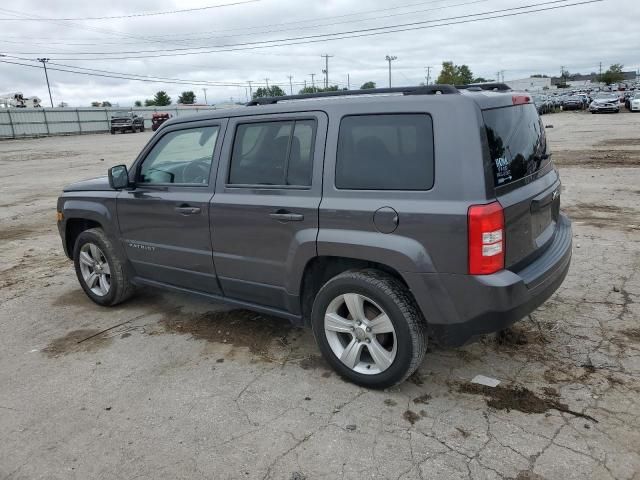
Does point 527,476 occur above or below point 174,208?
below

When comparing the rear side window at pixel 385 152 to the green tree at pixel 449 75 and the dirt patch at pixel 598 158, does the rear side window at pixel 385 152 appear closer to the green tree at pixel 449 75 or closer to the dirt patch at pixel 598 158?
the dirt patch at pixel 598 158

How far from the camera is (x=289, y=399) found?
3.40 m

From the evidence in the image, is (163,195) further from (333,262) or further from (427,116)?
(427,116)

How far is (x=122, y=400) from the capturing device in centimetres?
351

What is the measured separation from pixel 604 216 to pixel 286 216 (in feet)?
20.4

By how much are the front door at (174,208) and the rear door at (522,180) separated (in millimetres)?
2068

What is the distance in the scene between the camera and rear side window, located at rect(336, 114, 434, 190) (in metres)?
3.05

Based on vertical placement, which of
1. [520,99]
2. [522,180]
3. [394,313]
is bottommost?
[394,313]

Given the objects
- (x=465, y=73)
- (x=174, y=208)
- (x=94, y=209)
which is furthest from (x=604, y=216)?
(x=465, y=73)

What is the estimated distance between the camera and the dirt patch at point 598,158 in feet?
44.2

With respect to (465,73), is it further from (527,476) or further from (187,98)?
(527,476)

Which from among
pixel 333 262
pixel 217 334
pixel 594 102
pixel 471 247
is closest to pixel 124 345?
pixel 217 334

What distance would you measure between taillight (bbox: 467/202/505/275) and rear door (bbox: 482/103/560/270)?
0.25 ft

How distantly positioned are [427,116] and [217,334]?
99.5 inches
